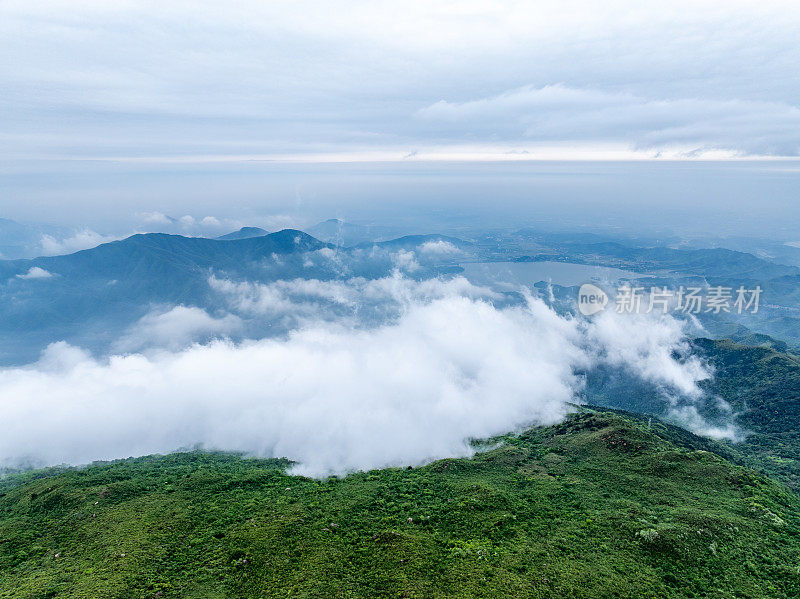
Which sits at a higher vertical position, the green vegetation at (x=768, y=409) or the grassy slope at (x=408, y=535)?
the grassy slope at (x=408, y=535)

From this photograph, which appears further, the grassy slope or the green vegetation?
the green vegetation

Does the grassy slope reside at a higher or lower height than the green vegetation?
higher

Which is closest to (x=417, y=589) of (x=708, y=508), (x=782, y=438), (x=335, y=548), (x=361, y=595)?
(x=361, y=595)

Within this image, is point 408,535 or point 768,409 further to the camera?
point 768,409

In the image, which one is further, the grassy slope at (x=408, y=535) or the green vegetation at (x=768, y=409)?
the green vegetation at (x=768, y=409)

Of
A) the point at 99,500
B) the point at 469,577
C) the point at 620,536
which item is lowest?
the point at 99,500

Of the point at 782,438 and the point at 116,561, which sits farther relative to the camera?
the point at 782,438

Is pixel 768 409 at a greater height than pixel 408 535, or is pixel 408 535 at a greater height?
pixel 408 535

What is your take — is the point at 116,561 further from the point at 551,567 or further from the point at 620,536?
the point at 620,536
